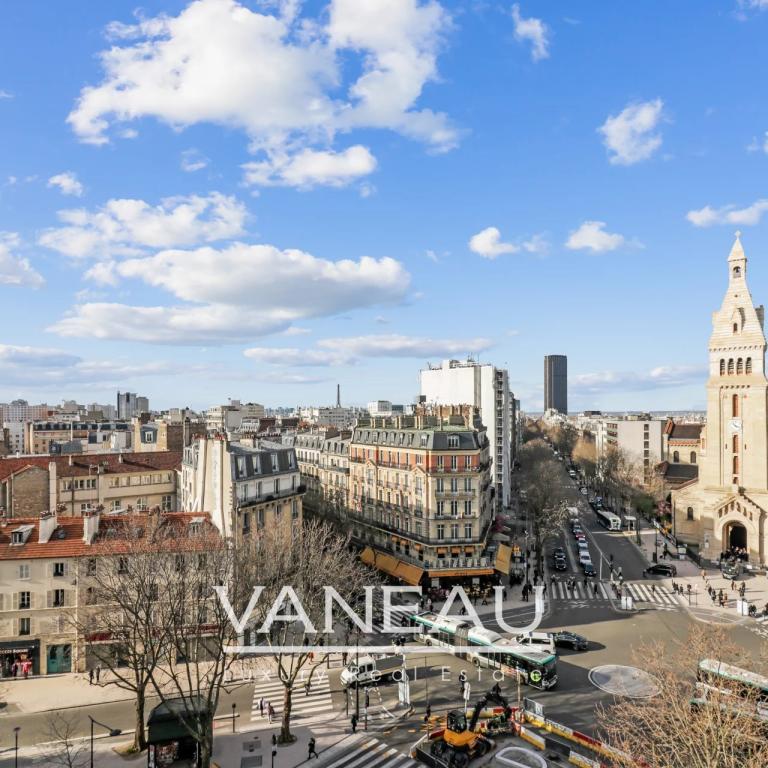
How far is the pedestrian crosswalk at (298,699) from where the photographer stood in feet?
99.0

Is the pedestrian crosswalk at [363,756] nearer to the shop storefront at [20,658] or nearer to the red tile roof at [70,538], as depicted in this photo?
the red tile roof at [70,538]

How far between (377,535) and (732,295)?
50.4 metres

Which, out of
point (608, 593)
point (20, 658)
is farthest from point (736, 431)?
point (20, 658)

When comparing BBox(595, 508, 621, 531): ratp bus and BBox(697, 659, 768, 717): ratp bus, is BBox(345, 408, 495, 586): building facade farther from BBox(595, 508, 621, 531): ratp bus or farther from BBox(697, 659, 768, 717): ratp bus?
BBox(595, 508, 621, 531): ratp bus

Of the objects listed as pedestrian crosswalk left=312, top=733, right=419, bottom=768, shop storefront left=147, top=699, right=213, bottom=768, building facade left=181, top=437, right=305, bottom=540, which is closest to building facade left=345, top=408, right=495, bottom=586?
building facade left=181, top=437, right=305, bottom=540

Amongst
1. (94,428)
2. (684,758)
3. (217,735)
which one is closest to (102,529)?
(217,735)

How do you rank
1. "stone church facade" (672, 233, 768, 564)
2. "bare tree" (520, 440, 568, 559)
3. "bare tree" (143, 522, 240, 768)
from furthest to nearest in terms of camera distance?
"bare tree" (520, 440, 568, 559)
"stone church facade" (672, 233, 768, 564)
"bare tree" (143, 522, 240, 768)

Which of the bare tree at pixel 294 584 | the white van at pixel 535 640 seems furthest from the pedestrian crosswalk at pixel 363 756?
the white van at pixel 535 640

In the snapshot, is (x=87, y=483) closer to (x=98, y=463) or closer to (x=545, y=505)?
(x=98, y=463)

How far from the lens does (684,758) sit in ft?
64.7

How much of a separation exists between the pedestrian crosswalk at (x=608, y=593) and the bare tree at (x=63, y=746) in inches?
1506

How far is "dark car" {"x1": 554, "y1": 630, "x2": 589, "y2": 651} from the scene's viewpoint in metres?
38.0

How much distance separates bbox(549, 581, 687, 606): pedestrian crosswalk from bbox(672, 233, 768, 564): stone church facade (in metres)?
16.5

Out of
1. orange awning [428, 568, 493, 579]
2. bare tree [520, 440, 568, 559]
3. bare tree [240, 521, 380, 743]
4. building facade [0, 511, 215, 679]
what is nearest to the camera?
bare tree [240, 521, 380, 743]
